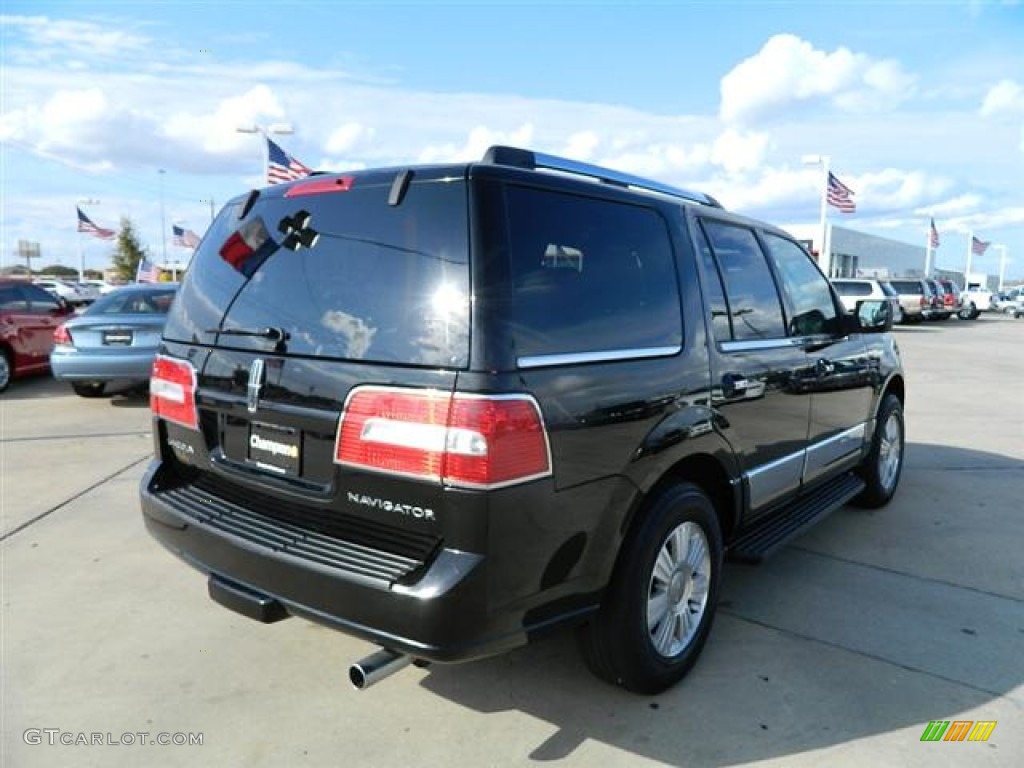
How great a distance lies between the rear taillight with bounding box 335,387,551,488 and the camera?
2203mm

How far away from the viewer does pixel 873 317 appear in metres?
4.91

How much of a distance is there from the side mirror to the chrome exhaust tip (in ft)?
12.2

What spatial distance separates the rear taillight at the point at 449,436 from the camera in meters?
2.20

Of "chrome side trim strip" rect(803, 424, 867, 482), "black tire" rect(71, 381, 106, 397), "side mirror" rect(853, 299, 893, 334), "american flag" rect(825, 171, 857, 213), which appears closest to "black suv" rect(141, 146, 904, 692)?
"chrome side trim strip" rect(803, 424, 867, 482)

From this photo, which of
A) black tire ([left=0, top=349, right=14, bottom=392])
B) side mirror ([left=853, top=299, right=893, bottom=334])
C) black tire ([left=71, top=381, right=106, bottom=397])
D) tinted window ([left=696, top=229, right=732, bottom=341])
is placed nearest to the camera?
tinted window ([left=696, top=229, right=732, bottom=341])

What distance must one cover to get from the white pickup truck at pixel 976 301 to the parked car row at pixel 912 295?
38 centimetres

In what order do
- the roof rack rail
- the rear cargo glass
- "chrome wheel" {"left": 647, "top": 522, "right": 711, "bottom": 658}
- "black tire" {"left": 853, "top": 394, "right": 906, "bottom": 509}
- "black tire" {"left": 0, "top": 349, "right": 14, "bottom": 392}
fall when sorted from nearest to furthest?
the rear cargo glass < the roof rack rail < "chrome wheel" {"left": 647, "top": 522, "right": 711, "bottom": 658} < "black tire" {"left": 853, "top": 394, "right": 906, "bottom": 509} < "black tire" {"left": 0, "top": 349, "right": 14, "bottom": 392}

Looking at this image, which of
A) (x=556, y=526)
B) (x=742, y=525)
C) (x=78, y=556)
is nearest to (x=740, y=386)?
(x=742, y=525)

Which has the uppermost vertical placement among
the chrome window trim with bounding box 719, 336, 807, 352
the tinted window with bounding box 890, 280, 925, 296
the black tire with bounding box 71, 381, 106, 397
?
the tinted window with bounding box 890, 280, 925, 296

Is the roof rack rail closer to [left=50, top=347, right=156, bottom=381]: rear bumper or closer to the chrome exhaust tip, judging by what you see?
the chrome exhaust tip

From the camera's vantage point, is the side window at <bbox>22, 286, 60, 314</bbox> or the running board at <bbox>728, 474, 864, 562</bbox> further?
the side window at <bbox>22, 286, 60, 314</bbox>

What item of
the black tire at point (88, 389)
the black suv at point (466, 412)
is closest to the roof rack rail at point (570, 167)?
the black suv at point (466, 412)

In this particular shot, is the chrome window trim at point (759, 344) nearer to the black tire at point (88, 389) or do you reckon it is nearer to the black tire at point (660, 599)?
the black tire at point (660, 599)

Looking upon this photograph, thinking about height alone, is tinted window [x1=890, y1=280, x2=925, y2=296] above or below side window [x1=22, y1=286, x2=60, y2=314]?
above
